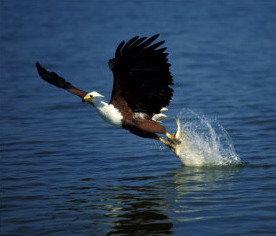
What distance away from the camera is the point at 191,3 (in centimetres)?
3288

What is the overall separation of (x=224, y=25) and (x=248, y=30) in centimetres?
221

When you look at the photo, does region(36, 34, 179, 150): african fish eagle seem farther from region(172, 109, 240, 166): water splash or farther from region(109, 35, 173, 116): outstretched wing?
region(172, 109, 240, 166): water splash

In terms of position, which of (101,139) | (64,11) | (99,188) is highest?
(64,11)

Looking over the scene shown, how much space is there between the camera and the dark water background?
21.9ft

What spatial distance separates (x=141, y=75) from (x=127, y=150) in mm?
2070

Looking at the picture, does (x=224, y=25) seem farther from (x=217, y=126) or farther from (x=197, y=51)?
(x=217, y=126)

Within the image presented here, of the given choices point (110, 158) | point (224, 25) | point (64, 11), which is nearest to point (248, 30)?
point (224, 25)

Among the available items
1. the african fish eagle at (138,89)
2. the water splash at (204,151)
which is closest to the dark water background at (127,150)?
the water splash at (204,151)

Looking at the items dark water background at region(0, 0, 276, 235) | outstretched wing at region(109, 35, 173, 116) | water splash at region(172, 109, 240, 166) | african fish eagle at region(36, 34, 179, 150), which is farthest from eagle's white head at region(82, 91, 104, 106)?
water splash at region(172, 109, 240, 166)

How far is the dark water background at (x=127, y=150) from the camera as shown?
6.67 meters

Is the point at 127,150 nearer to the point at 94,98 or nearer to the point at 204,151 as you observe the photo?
the point at 204,151

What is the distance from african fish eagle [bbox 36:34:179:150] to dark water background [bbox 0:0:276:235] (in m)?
0.66

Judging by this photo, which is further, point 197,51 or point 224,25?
point 224,25

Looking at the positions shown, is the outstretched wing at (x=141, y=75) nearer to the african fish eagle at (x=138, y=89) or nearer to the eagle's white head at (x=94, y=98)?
the african fish eagle at (x=138, y=89)
